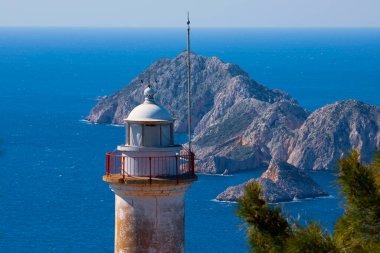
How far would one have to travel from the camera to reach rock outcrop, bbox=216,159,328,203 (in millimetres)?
112250

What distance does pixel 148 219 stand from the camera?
13.4 meters

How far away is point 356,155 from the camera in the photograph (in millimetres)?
11305

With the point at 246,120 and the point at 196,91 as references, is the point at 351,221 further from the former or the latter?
the point at 196,91

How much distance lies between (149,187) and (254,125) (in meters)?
140

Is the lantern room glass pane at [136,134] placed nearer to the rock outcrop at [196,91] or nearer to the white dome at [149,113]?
the white dome at [149,113]

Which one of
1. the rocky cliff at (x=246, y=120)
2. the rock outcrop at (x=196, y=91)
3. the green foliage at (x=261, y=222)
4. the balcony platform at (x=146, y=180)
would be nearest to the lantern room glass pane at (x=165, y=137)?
the balcony platform at (x=146, y=180)

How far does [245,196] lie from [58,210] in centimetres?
9504

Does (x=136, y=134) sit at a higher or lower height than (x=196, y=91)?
lower

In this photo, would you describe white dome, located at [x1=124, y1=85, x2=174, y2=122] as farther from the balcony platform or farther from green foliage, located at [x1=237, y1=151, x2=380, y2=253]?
green foliage, located at [x1=237, y1=151, x2=380, y2=253]

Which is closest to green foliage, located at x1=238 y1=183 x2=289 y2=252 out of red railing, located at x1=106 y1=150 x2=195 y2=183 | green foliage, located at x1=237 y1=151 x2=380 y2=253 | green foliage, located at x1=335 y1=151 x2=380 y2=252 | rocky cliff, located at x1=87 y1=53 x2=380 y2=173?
green foliage, located at x1=237 y1=151 x2=380 y2=253

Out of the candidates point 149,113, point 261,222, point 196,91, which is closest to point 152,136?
point 149,113

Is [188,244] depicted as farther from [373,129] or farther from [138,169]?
[138,169]

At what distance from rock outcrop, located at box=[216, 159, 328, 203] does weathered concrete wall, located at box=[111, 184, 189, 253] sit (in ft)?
315

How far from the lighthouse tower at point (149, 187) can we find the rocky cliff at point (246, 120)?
380ft
